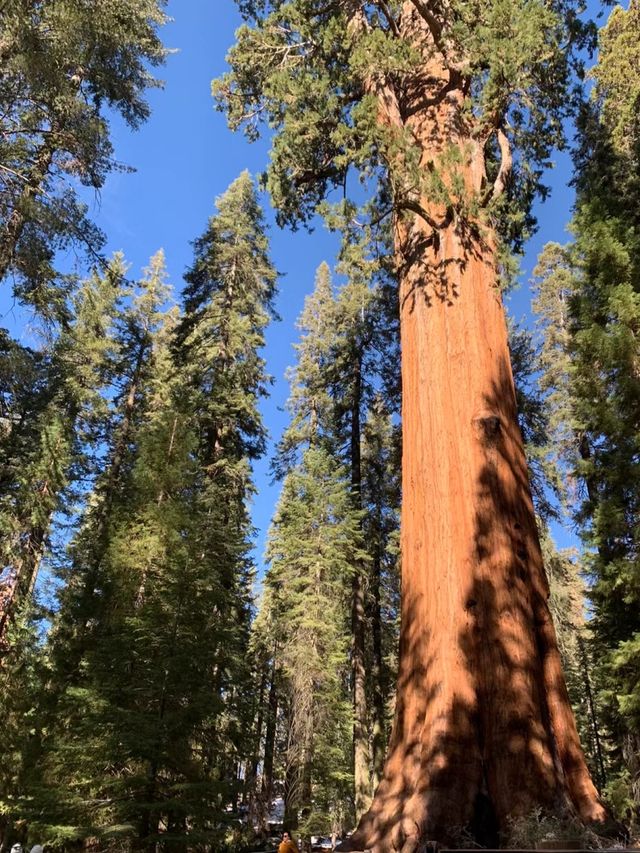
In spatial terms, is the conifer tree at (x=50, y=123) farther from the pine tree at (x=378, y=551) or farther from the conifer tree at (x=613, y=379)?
the pine tree at (x=378, y=551)

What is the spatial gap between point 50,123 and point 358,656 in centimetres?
1416

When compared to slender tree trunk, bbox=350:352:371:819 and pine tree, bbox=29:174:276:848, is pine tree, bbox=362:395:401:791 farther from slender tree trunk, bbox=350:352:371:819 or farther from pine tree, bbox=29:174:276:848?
pine tree, bbox=29:174:276:848

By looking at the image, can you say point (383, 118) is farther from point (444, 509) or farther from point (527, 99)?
point (444, 509)

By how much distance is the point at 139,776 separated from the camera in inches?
282

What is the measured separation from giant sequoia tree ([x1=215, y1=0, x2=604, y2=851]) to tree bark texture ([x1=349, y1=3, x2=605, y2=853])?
0.05 ft

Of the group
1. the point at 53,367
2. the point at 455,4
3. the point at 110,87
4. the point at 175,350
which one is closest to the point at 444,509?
the point at 455,4

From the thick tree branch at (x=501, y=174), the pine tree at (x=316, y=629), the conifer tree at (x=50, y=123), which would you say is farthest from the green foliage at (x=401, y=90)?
the pine tree at (x=316, y=629)

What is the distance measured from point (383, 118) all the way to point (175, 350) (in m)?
12.1

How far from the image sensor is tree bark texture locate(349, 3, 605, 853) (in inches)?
158

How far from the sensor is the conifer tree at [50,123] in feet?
29.7

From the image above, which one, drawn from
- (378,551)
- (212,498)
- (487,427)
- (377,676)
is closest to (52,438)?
(212,498)

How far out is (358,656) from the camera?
51.5 feet

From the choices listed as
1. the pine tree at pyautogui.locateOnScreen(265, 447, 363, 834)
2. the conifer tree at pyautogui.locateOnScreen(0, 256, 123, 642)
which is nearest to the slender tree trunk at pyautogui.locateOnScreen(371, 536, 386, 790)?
the pine tree at pyautogui.locateOnScreen(265, 447, 363, 834)

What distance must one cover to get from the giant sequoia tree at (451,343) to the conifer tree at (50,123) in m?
2.42
